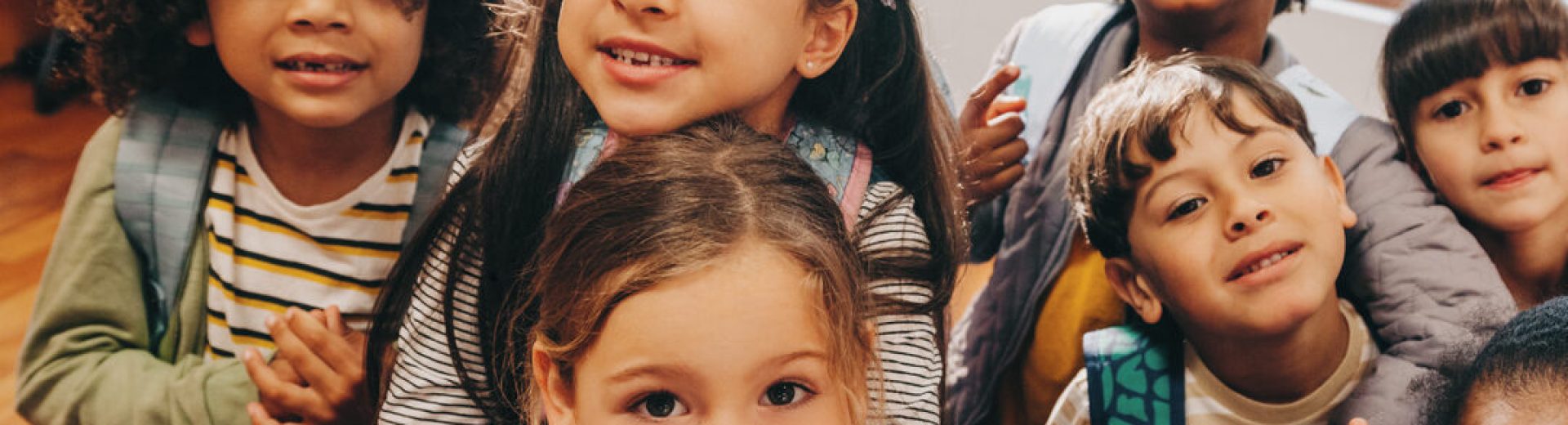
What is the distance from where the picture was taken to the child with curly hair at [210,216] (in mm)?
1330

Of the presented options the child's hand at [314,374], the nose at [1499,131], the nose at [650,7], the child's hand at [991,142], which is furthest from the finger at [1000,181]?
the child's hand at [314,374]

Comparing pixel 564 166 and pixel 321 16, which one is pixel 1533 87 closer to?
pixel 564 166

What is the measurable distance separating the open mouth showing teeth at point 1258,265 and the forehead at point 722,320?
45 cm

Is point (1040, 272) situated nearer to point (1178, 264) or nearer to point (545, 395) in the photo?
point (1178, 264)

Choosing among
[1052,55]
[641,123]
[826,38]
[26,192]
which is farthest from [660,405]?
[26,192]

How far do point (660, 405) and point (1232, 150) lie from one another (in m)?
0.58

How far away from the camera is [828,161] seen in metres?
1.10

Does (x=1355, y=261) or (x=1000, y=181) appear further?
(x=1000, y=181)

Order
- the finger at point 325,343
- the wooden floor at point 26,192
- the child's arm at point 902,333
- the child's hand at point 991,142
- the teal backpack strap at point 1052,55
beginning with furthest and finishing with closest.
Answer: the wooden floor at point 26,192, the teal backpack strap at point 1052,55, the child's hand at point 991,142, the finger at point 325,343, the child's arm at point 902,333

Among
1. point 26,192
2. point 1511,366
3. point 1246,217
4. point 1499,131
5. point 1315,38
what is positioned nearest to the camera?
point 1511,366

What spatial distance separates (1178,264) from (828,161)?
354 millimetres

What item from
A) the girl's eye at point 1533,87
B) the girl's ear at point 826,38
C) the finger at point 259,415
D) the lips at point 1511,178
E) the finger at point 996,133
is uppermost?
the girl's ear at point 826,38

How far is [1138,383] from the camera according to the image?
1327 mm

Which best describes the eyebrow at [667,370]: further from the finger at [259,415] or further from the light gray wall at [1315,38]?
the light gray wall at [1315,38]
